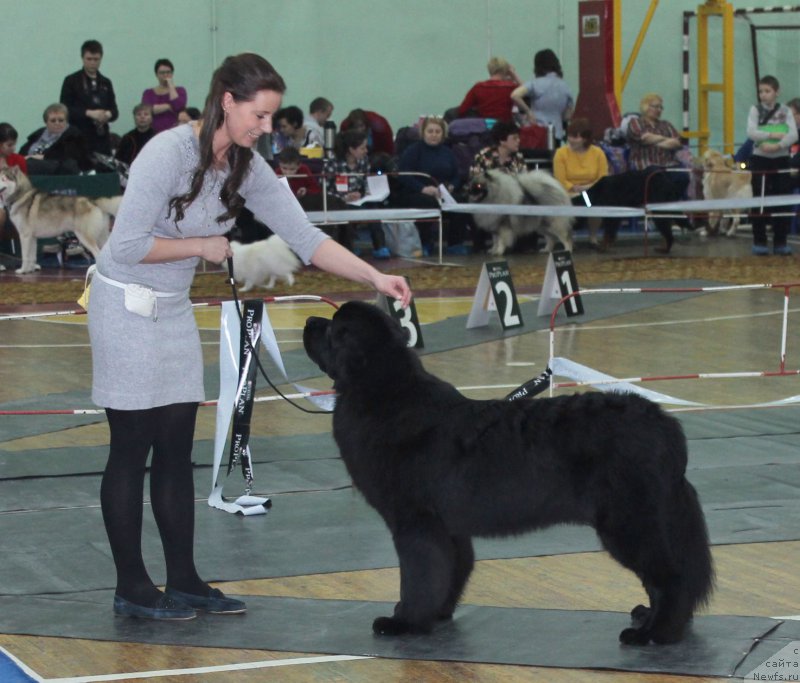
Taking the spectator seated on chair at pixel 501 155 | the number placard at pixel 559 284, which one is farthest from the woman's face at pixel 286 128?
the number placard at pixel 559 284

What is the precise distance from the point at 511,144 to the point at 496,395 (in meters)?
6.98

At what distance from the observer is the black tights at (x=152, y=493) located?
3689 mm

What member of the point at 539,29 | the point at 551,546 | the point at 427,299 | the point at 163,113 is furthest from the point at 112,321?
the point at 539,29

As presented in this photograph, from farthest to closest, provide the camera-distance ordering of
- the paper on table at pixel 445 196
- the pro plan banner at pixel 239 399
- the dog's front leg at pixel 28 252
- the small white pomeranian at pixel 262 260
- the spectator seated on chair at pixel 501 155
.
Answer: the spectator seated on chair at pixel 501 155 → the paper on table at pixel 445 196 → the dog's front leg at pixel 28 252 → the small white pomeranian at pixel 262 260 → the pro plan banner at pixel 239 399

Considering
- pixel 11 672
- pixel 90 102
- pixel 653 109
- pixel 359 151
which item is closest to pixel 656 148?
pixel 653 109

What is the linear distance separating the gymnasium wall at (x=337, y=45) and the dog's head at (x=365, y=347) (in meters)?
11.9

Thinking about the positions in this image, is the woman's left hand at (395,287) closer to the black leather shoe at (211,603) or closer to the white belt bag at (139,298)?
the white belt bag at (139,298)

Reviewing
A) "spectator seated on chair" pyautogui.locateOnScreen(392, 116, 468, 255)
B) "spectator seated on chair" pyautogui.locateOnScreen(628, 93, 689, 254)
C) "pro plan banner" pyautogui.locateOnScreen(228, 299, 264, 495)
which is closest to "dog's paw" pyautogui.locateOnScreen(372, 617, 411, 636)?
"pro plan banner" pyautogui.locateOnScreen(228, 299, 264, 495)

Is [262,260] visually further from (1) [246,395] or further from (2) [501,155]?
(1) [246,395]

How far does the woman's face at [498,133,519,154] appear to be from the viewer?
13539 mm

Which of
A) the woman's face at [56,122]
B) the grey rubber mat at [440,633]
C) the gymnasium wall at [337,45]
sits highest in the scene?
the gymnasium wall at [337,45]

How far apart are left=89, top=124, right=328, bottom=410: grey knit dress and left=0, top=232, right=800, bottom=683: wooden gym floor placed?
695mm

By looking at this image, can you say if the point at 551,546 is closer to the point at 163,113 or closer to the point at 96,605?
the point at 96,605

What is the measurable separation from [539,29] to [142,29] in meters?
5.10
